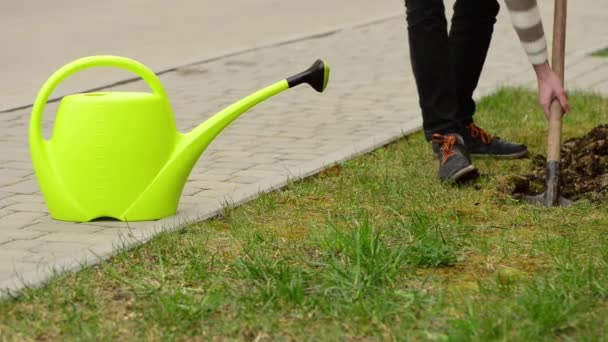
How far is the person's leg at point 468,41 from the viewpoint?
581cm

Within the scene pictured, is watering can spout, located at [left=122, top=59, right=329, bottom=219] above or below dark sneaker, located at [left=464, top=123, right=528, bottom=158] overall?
above

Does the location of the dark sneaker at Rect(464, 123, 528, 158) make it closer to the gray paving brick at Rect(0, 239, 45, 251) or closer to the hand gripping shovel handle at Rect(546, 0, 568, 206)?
the hand gripping shovel handle at Rect(546, 0, 568, 206)

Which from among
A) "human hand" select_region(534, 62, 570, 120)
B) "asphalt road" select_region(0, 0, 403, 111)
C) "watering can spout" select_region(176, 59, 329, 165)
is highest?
"watering can spout" select_region(176, 59, 329, 165)

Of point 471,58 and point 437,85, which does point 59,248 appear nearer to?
point 437,85

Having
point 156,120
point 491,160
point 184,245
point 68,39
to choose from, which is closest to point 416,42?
point 491,160

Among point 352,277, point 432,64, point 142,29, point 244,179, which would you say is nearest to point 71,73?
point 244,179

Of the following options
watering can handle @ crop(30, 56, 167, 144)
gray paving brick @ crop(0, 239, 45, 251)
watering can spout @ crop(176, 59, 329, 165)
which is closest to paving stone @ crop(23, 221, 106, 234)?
gray paving brick @ crop(0, 239, 45, 251)

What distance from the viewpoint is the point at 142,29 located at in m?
11.1

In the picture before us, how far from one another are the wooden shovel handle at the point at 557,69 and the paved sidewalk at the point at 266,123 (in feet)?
3.64

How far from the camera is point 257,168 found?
5.78 metres

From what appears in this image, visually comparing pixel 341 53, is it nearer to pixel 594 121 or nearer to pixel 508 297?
pixel 594 121

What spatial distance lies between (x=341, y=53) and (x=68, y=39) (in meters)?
2.28

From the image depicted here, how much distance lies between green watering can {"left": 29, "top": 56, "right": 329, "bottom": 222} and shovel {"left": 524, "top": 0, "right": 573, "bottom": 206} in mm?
1388

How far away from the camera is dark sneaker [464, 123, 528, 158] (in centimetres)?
591
